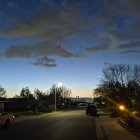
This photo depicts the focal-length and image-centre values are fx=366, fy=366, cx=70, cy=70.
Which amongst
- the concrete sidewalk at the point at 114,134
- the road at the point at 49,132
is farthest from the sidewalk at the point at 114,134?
the road at the point at 49,132

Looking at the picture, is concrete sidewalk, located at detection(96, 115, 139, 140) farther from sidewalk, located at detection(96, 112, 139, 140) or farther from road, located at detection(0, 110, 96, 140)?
road, located at detection(0, 110, 96, 140)

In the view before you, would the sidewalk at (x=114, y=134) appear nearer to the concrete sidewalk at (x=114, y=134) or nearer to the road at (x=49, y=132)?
the concrete sidewalk at (x=114, y=134)

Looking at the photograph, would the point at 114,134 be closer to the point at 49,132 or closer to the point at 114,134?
the point at 114,134

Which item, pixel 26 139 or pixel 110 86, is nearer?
pixel 26 139

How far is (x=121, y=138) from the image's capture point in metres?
20.5

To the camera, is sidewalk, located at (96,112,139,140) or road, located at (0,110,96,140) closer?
sidewalk, located at (96,112,139,140)

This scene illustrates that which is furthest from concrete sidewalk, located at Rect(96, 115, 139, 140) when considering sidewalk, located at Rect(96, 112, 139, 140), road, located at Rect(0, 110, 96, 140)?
road, located at Rect(0, 110, 96, 140)

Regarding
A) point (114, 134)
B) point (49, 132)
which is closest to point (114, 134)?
point (114, 134)

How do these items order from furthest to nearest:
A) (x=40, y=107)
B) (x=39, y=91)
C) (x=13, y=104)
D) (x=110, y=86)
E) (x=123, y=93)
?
(x=39, y=91)
(x=13, y=104)
(x=110, y=86)
(x=123, y=93)
(x=40, y=107)

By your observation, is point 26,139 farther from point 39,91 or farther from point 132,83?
point 39,91

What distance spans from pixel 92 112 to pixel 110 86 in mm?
38163

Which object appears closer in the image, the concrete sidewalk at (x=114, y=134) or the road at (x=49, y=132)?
the concrete sidewalk at (x=114, y=134)

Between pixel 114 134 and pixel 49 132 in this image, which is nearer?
pixel 114 134

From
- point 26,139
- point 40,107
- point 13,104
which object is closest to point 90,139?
point 26,139
